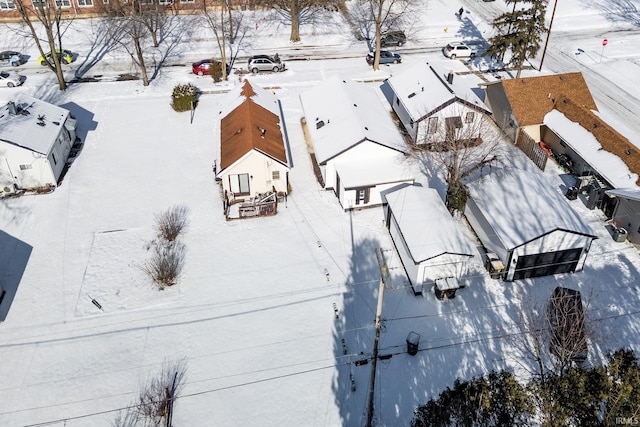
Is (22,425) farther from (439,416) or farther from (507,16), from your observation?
(507,16)

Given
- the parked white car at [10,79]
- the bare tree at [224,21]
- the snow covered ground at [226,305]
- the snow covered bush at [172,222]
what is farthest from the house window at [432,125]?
the parked white car at [10,79]

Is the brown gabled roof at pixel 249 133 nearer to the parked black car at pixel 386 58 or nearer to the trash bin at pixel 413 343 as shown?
the trash bin at pixel 413 343

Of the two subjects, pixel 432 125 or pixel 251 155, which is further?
pixel 432 125

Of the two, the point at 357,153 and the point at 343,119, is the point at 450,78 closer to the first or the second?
the point at 343,119

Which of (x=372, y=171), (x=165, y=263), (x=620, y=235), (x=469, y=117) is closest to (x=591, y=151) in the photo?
(x=620, y=235)

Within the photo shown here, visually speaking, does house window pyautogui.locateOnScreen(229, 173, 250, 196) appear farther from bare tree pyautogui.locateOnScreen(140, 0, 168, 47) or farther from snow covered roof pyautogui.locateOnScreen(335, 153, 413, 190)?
bare tree pyautogui.locateOnScreen(140, 0, 168, 47)

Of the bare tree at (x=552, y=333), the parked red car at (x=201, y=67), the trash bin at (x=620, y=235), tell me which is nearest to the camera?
the bare tree at (x=552, y=333)

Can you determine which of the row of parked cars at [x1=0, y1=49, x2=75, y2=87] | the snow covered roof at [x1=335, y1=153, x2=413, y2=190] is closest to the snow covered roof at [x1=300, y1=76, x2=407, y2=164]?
the snow covered roof at [x1=335, y1=153, x2=413, y2=190]
